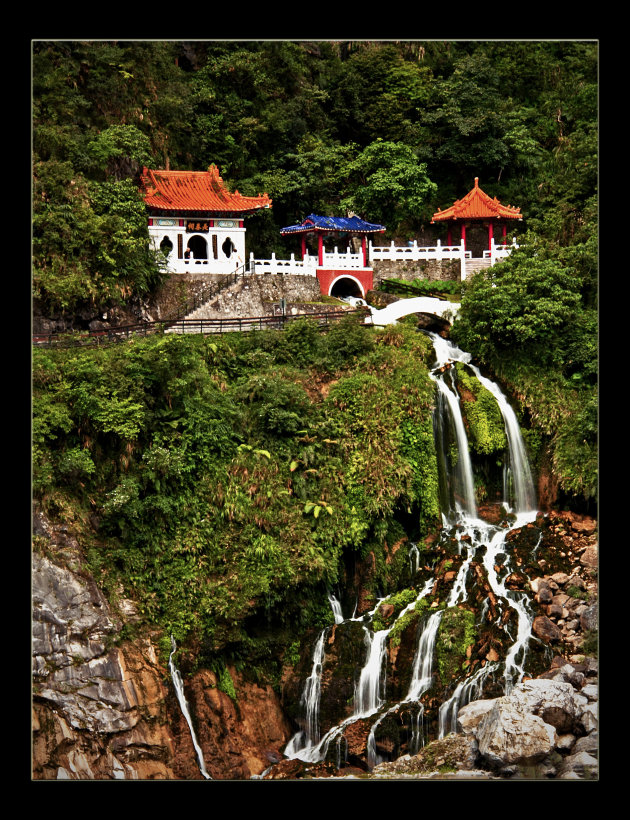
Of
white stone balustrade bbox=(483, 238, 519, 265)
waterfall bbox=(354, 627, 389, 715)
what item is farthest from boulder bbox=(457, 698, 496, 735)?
white stone balustrade bbox=(483, 238, 519, 265)

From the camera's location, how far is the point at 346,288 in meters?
30.0

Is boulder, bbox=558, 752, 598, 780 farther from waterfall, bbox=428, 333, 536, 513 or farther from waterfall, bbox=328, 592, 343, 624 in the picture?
waterfall, bbox=428, 333, 536, 513

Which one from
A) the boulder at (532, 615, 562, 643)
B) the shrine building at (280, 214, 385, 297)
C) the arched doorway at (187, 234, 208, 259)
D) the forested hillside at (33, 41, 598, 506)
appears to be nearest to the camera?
the boulder at (532, 615, 562, 643)

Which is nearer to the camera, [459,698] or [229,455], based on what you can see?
[459,698]

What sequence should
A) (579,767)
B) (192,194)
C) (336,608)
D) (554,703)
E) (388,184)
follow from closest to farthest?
(579,767)
(554,703)
(336,608)
(192,194)
(388,184)

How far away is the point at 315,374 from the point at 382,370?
162cm

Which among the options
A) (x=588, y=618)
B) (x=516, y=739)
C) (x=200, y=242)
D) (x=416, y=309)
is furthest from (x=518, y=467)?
(x=200, y=242)

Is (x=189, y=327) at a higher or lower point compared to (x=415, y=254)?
lower

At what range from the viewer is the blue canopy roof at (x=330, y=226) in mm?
29828

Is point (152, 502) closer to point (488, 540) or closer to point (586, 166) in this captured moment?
point (488, 540)

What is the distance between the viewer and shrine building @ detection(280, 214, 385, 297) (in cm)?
2919

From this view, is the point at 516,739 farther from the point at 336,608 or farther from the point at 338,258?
the point at 338,258

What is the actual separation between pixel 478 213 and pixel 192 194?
924 cm

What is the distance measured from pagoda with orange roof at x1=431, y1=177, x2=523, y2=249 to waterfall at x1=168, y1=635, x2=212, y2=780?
A: 1799 centimetres
